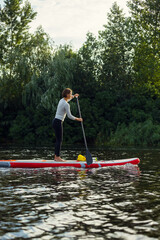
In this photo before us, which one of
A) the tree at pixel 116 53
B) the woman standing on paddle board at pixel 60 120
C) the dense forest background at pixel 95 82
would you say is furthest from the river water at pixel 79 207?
the tree at pixel 116 53

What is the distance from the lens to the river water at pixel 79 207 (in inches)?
164

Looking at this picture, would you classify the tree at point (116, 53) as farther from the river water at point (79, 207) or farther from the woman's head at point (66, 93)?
the river water at point (79, 207)

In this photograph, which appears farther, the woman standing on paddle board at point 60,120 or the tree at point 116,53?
the tree at point 116,53

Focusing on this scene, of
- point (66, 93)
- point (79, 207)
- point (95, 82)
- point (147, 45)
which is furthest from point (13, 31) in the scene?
point (79, 207)

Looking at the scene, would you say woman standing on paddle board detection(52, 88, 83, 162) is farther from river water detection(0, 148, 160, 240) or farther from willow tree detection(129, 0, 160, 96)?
willow tree detection(129, 0, 160, 96)

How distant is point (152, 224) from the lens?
4.47 metres

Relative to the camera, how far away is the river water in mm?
4156

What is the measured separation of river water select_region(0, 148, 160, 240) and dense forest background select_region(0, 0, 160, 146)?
67.5 ft

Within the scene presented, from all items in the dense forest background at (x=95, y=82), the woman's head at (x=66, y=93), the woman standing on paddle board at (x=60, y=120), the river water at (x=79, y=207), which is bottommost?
the river water at (x=79, y=207)

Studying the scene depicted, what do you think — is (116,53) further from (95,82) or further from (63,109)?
(63,109)

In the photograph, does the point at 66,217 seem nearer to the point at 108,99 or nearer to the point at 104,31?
the point at 108,99

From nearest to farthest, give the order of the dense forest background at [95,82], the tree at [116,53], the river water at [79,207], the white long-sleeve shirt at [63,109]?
the river water at [79,207], the white long-sleeve shirt at [63,109], the dense forest background at [95,82], the tree at [116,53]

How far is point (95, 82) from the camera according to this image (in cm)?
3731

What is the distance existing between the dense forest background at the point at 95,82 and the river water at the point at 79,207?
2056 cm
